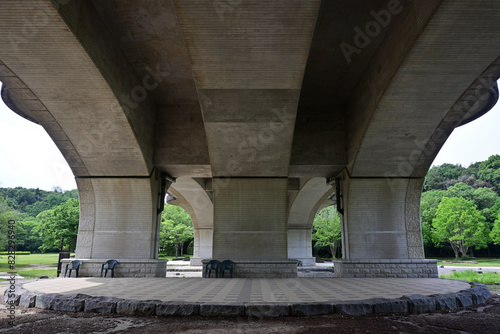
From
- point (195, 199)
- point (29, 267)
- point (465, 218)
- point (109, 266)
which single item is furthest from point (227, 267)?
point (465, 218)

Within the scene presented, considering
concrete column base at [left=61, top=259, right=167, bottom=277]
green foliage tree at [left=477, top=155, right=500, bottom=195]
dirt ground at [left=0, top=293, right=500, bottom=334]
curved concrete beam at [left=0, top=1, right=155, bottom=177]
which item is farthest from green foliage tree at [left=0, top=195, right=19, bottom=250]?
green foliage tree at [left=477, top=155, right=500, bottom=195]

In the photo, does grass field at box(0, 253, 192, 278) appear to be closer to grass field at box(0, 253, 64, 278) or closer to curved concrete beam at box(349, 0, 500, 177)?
grass field at box(0, 253, 64, 278)

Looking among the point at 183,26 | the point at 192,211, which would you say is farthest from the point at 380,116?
the point at 192,211

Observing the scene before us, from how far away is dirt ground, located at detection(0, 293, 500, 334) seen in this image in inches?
177

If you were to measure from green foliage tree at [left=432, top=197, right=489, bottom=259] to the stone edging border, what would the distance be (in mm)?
35414

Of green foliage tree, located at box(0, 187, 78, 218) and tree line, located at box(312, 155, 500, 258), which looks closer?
tree line, located at box(312, 155, 500, 258)

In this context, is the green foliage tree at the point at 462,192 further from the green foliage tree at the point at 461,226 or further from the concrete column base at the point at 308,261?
the concrete column base at the point at 308,261

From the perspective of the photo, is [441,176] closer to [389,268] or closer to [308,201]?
[308,201]

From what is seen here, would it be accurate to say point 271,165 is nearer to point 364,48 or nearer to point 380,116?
point 380,116

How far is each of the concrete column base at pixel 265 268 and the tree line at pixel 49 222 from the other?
51.9 feet

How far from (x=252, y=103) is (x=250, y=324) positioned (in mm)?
6461

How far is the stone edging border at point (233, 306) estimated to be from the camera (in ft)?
17.5

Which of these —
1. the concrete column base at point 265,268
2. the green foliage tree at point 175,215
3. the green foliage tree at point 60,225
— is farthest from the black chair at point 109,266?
the green foliage tree at point 175,215

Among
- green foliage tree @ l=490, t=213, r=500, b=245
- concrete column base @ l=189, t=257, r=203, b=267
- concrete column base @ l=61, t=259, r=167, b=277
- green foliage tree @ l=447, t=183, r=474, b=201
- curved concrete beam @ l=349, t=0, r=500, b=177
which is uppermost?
green foliage tree @ l=447, t=183, r=474, b=201
